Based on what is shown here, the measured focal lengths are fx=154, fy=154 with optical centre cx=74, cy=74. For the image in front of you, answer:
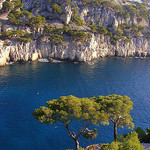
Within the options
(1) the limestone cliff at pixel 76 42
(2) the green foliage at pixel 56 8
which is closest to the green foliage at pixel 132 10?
(1) the limestone cliff at pixel 76 42

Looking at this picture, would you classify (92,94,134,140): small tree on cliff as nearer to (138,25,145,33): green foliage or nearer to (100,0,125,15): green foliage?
(100,0,125,15): green foliage

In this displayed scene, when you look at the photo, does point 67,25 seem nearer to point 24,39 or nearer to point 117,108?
point 24,39

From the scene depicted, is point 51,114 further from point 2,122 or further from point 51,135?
point 2,122

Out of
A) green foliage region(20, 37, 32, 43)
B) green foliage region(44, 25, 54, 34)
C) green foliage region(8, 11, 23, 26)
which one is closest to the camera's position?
green foliage region(20, 37, 32, 43)

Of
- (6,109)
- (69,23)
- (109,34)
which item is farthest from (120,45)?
(6,109)

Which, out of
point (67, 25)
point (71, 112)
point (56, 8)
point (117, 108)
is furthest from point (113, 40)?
point (71, 112)

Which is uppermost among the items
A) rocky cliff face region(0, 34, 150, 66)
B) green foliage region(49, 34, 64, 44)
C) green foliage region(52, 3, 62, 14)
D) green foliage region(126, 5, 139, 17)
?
green foliage region(126, 5, 139, 17)

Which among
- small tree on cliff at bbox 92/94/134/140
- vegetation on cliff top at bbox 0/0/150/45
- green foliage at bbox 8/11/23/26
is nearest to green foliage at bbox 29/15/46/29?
vegetation on cliff top at bbox 0/0/150/45
